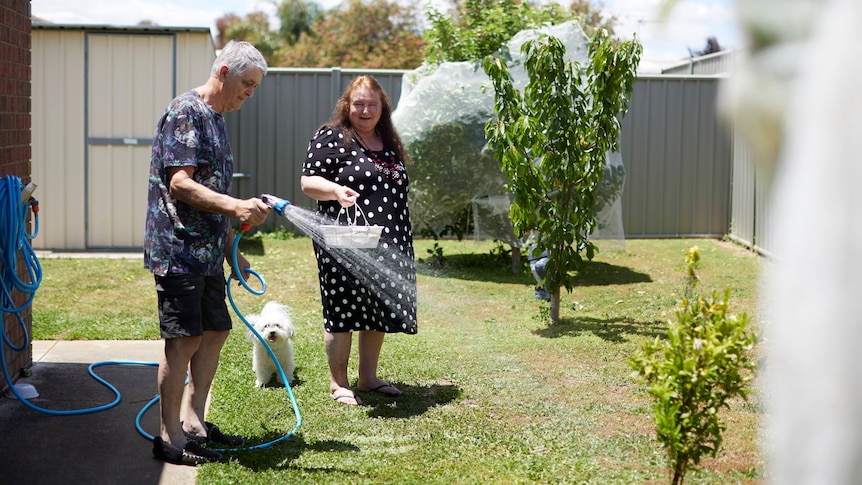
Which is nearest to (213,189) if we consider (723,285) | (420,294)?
(420,294)

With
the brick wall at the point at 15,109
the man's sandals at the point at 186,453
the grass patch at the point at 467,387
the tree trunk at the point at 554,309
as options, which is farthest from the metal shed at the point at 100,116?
the man's sandals at the point at 186,453

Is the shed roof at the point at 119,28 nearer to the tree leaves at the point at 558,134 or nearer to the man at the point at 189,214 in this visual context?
the tree leaves at the point at 558,134

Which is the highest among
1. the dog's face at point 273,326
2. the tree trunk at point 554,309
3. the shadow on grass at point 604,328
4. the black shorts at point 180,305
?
the black shorts at point 180,305

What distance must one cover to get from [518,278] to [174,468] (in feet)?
19.7

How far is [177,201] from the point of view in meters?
3.96

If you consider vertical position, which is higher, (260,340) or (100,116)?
(100,116)

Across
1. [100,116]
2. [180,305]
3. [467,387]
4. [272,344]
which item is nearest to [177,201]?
[180,305]

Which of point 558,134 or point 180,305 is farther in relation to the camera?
point 558,134

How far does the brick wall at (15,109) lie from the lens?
493 centimetres

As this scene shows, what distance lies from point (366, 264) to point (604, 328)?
2653 mm

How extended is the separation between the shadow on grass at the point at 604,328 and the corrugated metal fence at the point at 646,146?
19.8 feet

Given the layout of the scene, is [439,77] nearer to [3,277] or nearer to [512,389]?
[512,389]

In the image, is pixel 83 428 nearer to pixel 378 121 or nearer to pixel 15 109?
pixel 15 109

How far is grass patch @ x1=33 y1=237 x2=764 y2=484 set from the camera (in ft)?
13.3
